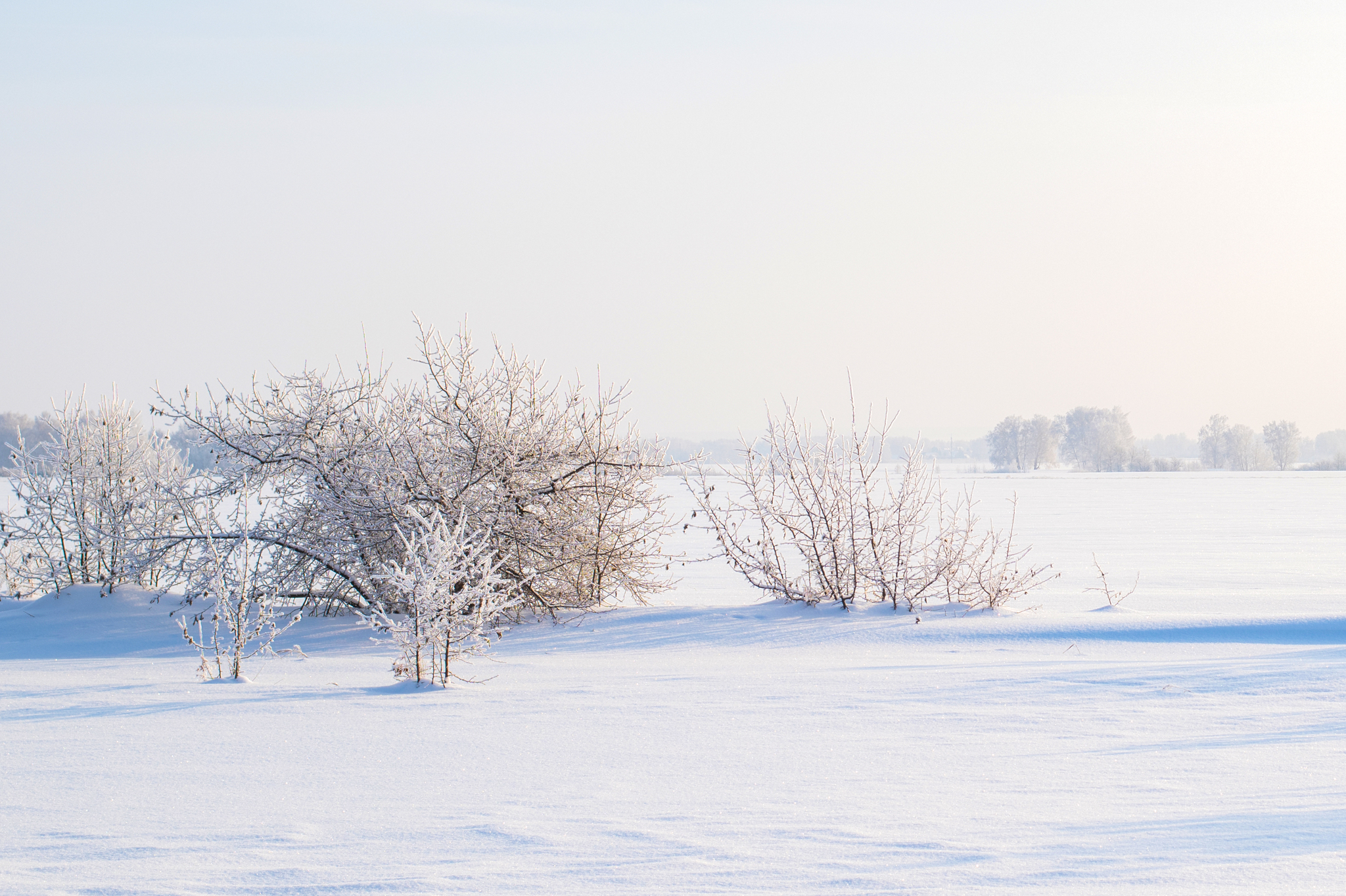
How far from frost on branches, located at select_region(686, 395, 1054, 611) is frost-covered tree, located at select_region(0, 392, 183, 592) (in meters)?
6.15

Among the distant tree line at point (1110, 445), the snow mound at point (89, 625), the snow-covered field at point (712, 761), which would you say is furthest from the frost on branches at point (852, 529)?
the distant tree line at point (1110, 445)

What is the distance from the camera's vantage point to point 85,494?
463 inches

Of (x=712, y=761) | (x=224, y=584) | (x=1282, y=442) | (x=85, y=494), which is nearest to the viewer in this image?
(x=712, y=761)

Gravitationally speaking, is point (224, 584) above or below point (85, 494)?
below

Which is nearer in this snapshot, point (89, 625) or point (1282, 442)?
point (89, 625)

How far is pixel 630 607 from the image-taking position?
10.8 metres

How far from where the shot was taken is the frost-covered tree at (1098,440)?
10025 cm

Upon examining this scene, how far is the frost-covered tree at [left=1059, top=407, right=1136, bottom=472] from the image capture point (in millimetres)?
100250

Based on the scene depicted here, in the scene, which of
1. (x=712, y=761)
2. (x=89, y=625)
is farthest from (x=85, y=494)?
(x=712, y=761)

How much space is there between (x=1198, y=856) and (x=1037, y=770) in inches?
47.0

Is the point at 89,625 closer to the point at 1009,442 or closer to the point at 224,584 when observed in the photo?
the point at 224,584

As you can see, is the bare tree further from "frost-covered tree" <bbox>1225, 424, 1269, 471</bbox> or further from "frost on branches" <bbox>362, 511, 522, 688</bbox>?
"frost on branches" <bbox>362, 511, 522, 688</bbox>

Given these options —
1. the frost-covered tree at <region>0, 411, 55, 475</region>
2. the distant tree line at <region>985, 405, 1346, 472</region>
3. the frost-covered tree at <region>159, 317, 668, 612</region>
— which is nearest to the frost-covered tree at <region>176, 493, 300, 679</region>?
the frost-covered tree at <region>159, 317, 668, 612</region>

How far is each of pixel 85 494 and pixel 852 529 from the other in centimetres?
832
